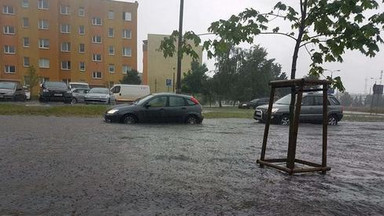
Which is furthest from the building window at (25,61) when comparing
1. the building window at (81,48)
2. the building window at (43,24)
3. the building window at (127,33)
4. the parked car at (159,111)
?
the parked car at (159,111)

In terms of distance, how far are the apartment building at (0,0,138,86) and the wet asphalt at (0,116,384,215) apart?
55656 millimetres

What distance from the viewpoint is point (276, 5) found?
700 centimetres

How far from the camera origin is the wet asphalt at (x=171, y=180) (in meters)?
5.00

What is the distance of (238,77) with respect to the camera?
58.8 metres

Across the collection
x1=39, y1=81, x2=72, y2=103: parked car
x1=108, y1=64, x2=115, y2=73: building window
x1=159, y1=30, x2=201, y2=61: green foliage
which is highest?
x1=108, y1=64, x2=115, y2=73: building window

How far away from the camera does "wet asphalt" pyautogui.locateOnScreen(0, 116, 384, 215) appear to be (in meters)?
5.00

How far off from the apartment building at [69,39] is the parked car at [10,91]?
3253 cm

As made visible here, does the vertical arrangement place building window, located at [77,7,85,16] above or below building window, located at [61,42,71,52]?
above

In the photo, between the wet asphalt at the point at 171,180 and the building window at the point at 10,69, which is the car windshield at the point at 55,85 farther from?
the building window at the point at 10,69

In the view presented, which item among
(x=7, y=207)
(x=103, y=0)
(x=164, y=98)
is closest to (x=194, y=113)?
(x=164, y=98)

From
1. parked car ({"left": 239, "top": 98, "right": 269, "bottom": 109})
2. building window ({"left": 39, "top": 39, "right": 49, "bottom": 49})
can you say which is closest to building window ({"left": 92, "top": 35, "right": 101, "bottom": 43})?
building window ({"left": 39, "top": 39, "right": 49, "bottom": 49})

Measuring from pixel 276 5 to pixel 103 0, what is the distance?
63.6m

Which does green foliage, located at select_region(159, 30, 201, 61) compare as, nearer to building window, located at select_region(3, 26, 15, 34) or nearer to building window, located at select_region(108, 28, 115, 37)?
building window, located at select_region(3, 26, 15, 34)

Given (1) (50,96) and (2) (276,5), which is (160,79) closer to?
(1) (50,96)
